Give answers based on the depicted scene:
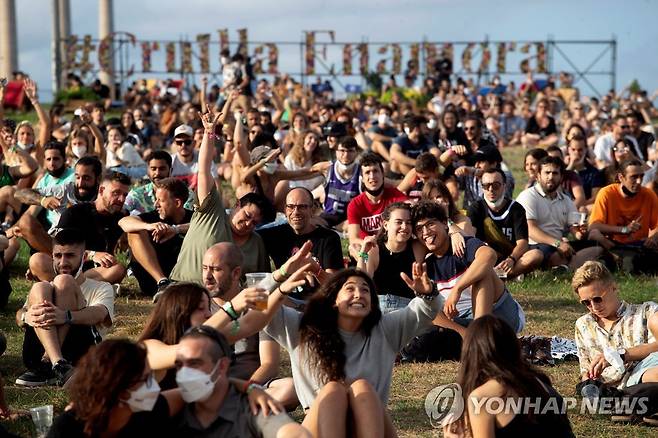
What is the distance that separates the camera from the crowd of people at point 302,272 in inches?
213

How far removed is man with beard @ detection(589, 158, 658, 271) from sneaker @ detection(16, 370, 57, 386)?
673 cm

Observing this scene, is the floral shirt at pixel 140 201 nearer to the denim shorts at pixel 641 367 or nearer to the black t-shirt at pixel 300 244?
the black t-shirt at pixel 300 244

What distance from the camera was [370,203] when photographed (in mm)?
11461

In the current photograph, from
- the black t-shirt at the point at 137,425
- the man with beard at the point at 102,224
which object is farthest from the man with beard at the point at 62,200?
the black t-shirt at the point at 137,425

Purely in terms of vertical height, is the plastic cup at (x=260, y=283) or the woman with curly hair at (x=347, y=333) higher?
the plastic cup at (x=260, y=283)

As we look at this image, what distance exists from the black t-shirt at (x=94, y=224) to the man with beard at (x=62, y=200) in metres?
0.30

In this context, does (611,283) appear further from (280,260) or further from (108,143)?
(108,143)

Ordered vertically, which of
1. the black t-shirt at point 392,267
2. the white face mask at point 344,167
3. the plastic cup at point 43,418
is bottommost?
the plastic cup at point 43,418

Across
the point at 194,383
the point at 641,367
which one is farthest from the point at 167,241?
the point at 194,383

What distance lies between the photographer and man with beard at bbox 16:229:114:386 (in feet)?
26.2

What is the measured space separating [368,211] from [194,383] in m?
6.31

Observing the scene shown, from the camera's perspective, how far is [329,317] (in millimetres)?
6457

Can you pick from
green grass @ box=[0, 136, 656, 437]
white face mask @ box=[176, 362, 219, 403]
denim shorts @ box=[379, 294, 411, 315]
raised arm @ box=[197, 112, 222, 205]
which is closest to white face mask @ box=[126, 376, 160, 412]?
white face mask @ box=[176, 362, 219, 403]

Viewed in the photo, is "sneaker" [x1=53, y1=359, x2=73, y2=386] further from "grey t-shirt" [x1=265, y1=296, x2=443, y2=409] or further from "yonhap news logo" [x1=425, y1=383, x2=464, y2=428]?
"yonhap news logo" [x1=425, y1=383, x2=464, y2=428]
